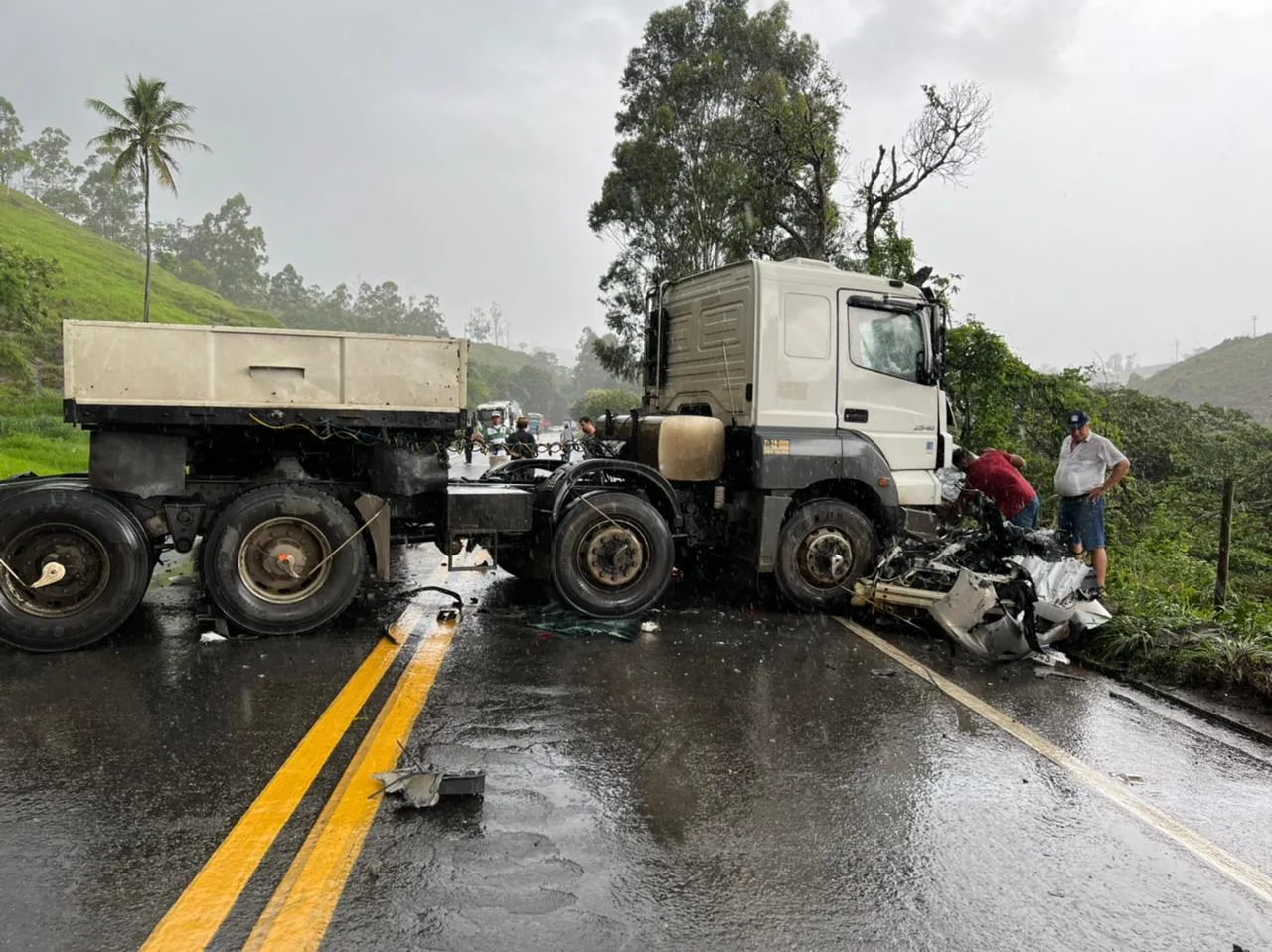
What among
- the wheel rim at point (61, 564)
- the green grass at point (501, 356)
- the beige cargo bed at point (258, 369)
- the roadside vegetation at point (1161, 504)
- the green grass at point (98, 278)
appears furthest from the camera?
the green grass at point (501, 356)

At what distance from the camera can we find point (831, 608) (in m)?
7.47

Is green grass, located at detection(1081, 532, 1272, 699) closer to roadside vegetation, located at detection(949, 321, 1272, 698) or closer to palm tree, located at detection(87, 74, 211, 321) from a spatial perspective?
roadside vegetation, located at detection(949, 321, 1272, 698)

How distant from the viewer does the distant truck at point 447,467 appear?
558cm

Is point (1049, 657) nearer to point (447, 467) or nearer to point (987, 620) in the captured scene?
point (987, 620)

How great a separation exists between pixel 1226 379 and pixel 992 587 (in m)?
49.7

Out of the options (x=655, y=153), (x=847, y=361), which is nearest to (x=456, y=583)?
(x=847, y=361)

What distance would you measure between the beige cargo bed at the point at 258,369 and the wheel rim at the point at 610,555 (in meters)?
1.54

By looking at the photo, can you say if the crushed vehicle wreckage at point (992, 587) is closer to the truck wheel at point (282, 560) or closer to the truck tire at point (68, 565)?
the truck wheel at point (282, 560)

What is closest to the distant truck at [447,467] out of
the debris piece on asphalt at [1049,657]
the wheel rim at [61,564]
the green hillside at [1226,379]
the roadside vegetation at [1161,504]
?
the wheel rim at [61,564]

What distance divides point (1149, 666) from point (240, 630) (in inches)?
245

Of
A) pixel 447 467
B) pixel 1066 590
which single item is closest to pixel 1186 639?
pixel 1066 590

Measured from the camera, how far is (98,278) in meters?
59.0

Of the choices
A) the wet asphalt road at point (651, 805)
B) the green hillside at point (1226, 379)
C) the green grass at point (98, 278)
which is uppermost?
the green grass at point (98, 278)

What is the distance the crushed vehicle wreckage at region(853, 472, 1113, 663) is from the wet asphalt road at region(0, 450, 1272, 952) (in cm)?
49
